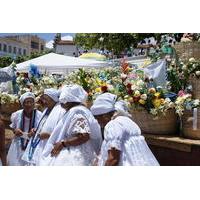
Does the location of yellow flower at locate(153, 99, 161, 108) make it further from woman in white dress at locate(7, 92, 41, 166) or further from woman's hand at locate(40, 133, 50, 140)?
woman in white dress at locate(7, 92, 41, 166)

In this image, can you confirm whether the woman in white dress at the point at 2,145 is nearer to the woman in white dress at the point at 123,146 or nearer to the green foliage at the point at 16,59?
the woman in white dress at the point at 123,146

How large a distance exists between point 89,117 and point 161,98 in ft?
3.49

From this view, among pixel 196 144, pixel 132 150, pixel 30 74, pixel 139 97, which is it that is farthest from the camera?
pixel 30 74

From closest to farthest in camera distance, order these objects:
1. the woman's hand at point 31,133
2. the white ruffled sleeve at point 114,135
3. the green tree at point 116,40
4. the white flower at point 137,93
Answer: the white ruffled sleeve at point 114,135 → the white flower at point 137,93 → the woman's hand at point 31,133 → the green tree at point 116,40

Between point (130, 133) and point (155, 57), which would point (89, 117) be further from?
point (155, 57)

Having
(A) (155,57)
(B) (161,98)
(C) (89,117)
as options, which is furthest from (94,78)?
(C) (89,117)

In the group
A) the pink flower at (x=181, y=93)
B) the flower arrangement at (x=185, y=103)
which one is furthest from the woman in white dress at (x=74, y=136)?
the pink flower at (x=181, y=93)

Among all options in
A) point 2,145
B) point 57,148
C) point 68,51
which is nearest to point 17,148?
point 2,145

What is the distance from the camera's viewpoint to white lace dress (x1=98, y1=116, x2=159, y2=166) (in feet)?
10.1

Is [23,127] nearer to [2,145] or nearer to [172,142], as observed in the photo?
[2,145]

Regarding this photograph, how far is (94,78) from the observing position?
17.8 feet

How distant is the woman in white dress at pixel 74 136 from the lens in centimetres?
350

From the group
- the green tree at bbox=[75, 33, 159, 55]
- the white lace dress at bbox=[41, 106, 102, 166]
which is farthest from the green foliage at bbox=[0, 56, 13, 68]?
the white lace dress at bbox=[41, 106, 102, 166]

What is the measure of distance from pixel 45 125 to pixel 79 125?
65 centimetres
